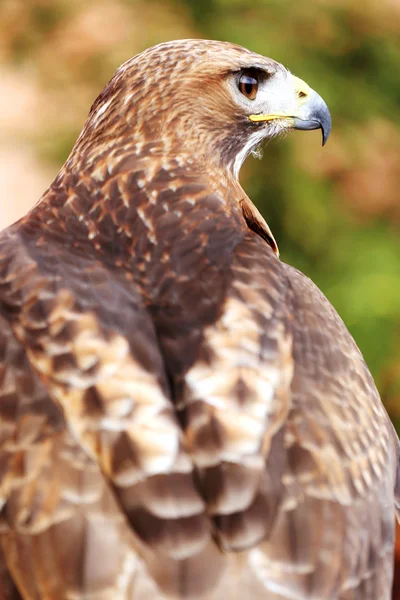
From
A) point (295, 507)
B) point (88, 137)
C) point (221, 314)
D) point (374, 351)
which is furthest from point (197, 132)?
point (374, 351)

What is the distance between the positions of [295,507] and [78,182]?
122cm

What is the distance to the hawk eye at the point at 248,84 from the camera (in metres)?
3.08

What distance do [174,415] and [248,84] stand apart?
4.56 feet

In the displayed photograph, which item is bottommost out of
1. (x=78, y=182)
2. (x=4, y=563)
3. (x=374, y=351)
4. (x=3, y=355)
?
(x=374, y=351)

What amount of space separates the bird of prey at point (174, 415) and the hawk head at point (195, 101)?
17 centimetres

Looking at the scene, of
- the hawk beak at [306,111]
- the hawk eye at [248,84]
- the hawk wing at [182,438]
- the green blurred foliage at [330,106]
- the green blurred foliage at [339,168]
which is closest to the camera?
the hawk wing at [182,438]

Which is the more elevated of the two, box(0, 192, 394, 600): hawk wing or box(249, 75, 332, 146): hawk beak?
box(249, 75, 332, 146): hawk beak

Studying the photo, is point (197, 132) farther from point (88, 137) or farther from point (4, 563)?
point (4, 563)

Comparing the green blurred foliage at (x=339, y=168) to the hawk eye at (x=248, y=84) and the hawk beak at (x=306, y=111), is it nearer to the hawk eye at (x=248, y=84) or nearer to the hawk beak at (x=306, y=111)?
the hawk beak at (x=306, y=111)

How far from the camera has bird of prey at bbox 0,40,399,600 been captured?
6.28ft

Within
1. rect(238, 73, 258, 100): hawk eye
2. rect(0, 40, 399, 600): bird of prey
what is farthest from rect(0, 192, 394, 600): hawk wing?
rect(238, 73, 258, 100): hawk eye

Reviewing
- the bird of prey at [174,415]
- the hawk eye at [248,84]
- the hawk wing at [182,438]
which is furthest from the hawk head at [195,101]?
the hawk wing at [182,438]

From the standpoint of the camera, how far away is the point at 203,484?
6.42ft

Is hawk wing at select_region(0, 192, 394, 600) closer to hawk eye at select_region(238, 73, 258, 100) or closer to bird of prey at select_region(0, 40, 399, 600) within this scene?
bird of prey at select_region(0, 40, 399, 600)
